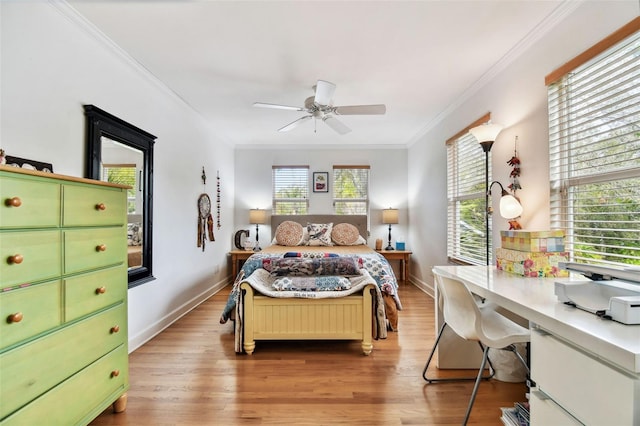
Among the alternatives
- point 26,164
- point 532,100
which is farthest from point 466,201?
point 26,164

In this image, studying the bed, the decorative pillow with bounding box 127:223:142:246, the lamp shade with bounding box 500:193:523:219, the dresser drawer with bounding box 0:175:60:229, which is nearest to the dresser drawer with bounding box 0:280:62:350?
the dresser drawer with bounding box 0:175:60:229

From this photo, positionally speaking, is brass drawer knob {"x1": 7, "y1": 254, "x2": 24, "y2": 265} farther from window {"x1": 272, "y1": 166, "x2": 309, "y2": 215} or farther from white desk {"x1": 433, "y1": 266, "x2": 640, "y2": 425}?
window {"x1": 272, "y1": 166, "x2": 309, "y2": 215}

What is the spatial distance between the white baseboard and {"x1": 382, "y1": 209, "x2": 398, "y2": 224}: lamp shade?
3.10 meters

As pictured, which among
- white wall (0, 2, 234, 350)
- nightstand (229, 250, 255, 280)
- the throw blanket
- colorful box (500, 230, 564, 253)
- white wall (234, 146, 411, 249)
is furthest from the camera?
white wall (234, 146, 411, 249)

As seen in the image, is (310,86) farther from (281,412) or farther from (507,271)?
(281,412)

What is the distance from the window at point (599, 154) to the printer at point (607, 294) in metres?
0.67

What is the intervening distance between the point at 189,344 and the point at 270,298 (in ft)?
3.06

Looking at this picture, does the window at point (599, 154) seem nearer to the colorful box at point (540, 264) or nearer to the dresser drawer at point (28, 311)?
the colorful box at point (540, 264)

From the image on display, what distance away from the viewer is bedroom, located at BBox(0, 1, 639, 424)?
1.73 metres

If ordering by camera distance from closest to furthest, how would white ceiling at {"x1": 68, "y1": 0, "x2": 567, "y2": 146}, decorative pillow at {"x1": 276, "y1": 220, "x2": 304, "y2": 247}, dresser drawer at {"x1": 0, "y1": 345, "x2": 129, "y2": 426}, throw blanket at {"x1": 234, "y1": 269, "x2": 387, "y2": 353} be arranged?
1. dresser drawer at {"x1": 0, "y1": 345, "x2": 129, "y2": 426}
2. white ceiling at {"x1": 68, "y1": 0, "x2": 567, "y2": 146}
3. throw blanket at {"x1": 234, "y1": 269, "x2": 387, "y2": 353}
4. decorative pillow at {"x1": 276, "y1": 220, "x2": 304, "y2": 247}

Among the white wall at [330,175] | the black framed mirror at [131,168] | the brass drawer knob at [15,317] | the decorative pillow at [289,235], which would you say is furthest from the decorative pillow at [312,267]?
the white wall at [330,175]

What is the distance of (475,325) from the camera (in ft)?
5.22

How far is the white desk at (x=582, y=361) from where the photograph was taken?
0.80 metres

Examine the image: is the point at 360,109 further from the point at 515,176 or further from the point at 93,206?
the point at 93,206
